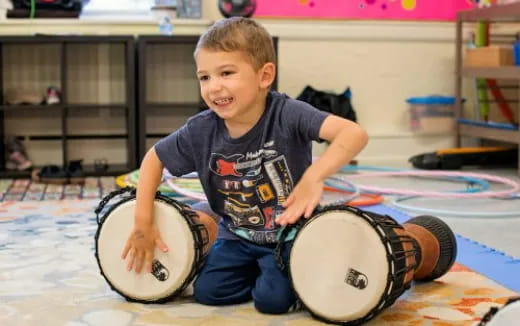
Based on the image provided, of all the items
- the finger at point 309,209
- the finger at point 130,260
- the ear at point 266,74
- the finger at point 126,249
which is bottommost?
the finger at point 130,260

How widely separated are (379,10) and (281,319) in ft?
10.6

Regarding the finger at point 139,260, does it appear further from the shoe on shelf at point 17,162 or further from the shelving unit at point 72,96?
the shoe on shelf at point 17,162

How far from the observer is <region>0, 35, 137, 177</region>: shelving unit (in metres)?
4.24

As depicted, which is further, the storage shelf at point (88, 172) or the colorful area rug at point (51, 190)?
the storage shelf at point (88, 172)

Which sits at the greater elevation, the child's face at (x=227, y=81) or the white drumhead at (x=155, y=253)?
the child's face at (x=227, y=81)

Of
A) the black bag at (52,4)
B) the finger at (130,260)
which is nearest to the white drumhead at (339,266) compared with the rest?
the finger at (130,260)

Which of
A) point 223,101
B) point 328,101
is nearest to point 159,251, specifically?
point 223,101

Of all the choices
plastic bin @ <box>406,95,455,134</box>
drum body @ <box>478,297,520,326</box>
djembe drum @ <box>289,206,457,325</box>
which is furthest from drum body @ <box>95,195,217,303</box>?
plastic bin @ <box>406,95,455,134</box>

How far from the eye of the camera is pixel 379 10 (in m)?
4.52

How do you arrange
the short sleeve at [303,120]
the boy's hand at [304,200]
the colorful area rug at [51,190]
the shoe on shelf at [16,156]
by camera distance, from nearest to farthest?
the boy's hand at [304,200] → the short sleeve at [303,120] → the colorful area rug at [51,190] → the shoe on shelf at [16,156]

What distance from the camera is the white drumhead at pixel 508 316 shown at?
1.16m

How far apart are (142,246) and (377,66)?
315 centimetres

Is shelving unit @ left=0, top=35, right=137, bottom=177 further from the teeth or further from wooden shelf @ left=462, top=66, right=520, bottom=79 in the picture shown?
the teeth

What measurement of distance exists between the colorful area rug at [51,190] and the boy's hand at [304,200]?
189 cm
